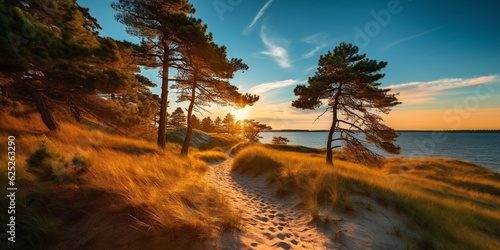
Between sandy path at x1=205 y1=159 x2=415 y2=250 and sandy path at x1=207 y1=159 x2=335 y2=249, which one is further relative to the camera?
sandy path at x1=205 y1=159 x2=415 y2=250

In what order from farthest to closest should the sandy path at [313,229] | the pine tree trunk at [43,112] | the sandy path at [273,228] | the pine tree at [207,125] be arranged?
the pine tree at [207,125] < the pine tree trunk at [43,112] < the sandy path at [313,229] < the sandy path at [273,228]

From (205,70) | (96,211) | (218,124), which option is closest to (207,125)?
(218,124)

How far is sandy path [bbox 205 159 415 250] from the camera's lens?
12.5 feet

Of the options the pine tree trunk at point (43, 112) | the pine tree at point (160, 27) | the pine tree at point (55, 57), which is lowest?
the pine tree trunk at point (43, 112)

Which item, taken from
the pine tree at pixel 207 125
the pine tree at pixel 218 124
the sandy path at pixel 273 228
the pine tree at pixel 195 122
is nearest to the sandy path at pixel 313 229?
the sandy path at pixel 273 228

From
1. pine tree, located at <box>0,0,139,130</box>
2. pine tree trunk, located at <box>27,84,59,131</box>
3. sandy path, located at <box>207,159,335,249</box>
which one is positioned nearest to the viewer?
sandy path, located at <box>207,159,335,249</box>

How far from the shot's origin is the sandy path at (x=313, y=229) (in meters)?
3.80

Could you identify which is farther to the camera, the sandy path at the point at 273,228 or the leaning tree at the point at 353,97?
the leaning tree at the point at 353,97

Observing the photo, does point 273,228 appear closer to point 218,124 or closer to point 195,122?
point 195,122

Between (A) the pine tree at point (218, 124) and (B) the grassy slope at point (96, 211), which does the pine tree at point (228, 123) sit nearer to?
(A) the pine tree at point (218, 124)

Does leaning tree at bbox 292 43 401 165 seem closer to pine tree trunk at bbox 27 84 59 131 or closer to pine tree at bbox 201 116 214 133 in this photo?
pine tree trunk at bbox 27 84 59 131

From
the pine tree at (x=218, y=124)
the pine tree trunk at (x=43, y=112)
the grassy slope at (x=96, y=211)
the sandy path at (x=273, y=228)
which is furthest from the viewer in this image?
the pine tree at (x=218, y=124)

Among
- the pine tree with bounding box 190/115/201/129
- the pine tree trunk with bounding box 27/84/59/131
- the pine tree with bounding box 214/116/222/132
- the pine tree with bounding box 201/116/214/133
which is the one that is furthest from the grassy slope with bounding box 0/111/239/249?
the pine tree with bounding box 214/116/222/132

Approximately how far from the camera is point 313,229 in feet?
14.6
